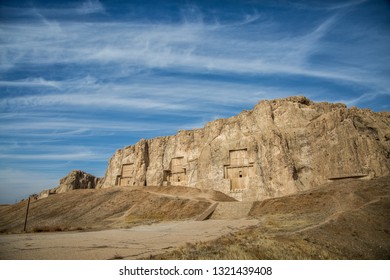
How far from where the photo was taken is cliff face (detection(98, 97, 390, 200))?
31875mm

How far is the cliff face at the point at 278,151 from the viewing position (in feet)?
105

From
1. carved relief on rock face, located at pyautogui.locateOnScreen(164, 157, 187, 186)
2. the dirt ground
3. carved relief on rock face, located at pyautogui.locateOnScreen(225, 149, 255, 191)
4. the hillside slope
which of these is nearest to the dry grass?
the dirt ground

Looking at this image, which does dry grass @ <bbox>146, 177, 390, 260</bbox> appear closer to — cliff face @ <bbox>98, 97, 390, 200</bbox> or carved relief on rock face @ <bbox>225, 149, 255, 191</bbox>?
cliff face @ <bbox>98, 97, 390, 200</bbox>

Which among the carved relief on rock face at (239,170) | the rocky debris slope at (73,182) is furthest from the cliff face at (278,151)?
the rocky debris slope at (73,182)

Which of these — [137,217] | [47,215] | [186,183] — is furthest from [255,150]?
[47,215]

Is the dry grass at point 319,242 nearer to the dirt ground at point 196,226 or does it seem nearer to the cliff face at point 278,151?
the dirt ground at point 196,226

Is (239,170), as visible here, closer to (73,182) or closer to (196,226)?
(196,226)

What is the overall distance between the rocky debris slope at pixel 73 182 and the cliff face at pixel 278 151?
22597mm

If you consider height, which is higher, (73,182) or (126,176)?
(73,182)

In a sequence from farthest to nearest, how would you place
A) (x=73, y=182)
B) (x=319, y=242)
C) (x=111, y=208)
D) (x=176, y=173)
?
1. (x=73, y=182)
2. (x=176, y=173)
3. (x=111, y=208)
4. (x=319, y=242)

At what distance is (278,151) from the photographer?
1443 inches

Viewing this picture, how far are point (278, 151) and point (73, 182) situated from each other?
4842 centimetres

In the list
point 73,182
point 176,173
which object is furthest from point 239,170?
point 73,182

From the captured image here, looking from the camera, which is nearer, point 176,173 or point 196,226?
point 196,226
